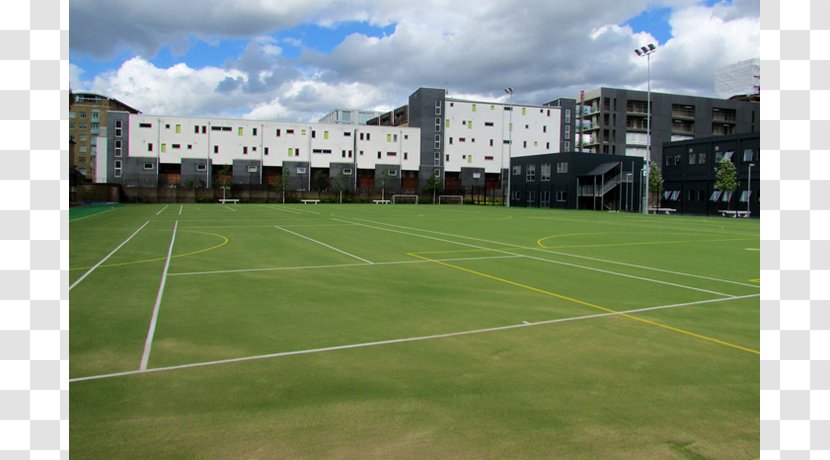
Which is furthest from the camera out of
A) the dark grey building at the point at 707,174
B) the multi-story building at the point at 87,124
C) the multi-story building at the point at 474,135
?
the multi-story building at the point at 87,124

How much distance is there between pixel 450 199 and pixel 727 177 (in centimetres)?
4649

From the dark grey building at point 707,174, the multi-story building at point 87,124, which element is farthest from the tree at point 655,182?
the multi-story building at point 87,124

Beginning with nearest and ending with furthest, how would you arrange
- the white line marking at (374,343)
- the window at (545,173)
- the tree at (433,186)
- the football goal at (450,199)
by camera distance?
the white line marking at (374,343) < the window at (545,173) < the tree at (433,186) < the football goal at (450,199)

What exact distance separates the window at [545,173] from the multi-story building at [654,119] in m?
32.5

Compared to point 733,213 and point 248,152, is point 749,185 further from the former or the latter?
point 248,152

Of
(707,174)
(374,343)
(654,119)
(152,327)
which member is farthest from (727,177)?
(152,327)

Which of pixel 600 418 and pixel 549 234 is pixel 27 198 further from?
pixel 549 234

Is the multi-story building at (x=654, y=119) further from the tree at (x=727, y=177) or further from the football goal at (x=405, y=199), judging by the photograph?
the tree at (x=727, y=177)

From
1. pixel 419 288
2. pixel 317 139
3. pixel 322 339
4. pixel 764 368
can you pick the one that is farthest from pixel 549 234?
pixel 317 139

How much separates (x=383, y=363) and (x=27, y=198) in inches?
160

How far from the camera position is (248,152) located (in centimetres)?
9106

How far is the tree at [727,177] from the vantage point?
60.0 m

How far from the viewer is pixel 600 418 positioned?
488 cm

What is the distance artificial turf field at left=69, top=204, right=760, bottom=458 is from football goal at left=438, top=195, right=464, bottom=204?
83.1 metres
